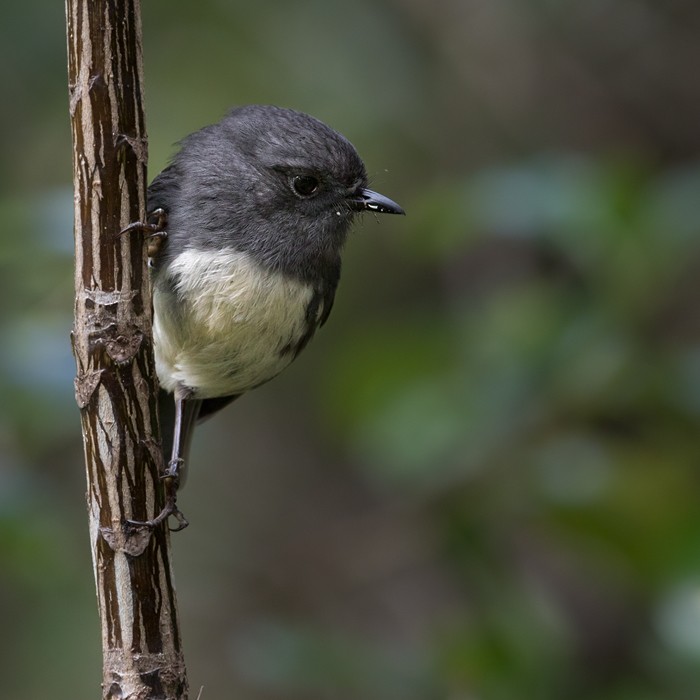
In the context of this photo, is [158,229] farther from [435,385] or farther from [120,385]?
[435,385]

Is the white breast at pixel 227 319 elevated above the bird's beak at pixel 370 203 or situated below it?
below

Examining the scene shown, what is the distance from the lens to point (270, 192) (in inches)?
124

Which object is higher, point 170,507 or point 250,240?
point 250,240

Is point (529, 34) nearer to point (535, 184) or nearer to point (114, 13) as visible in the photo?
point (535, 184)

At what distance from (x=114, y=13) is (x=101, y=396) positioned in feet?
2.45

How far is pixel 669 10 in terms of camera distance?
5.59 metres

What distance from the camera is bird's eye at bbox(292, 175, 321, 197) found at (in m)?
3.21

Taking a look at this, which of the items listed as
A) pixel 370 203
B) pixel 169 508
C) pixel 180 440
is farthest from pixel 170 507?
pixel 370 203

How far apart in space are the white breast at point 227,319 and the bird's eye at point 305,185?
0.27 meters

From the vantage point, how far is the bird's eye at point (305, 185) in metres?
3.21

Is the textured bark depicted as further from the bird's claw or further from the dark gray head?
the dark gray head

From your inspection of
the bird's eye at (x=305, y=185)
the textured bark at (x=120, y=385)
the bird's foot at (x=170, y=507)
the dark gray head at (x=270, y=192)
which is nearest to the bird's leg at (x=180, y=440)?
the bird's foot at (x=170, y=507)

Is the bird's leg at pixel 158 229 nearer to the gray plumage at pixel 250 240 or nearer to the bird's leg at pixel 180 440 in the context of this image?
the gray plumage at pixel 250 240

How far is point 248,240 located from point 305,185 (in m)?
0.28
